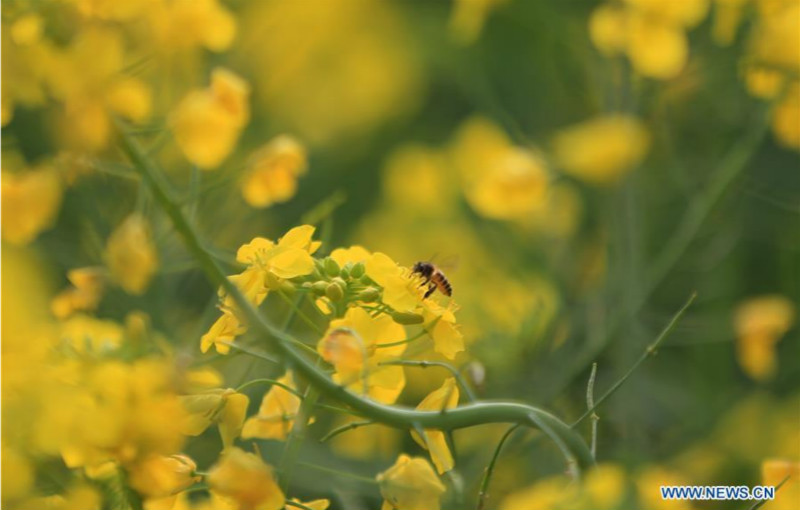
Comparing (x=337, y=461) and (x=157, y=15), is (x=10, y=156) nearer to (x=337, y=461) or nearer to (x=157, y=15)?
(x=157, y=15)

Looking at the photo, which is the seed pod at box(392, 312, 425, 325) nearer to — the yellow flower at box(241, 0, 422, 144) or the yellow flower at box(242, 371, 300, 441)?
the yellow flower at box(242, 371, 300, 441)

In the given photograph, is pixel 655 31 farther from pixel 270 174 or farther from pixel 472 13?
pixel 270 174

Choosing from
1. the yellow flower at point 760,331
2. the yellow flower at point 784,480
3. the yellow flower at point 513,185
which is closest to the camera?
the yellow flower at point 784,480

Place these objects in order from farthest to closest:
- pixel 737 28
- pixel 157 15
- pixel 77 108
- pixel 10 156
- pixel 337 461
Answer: pixel 737 28 < pixel 337 461 < pixel 10 156 < pixel 157 15 < pixel 77 108

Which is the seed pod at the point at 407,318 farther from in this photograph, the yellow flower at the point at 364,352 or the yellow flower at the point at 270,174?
the yellow flower at the point at 270,174

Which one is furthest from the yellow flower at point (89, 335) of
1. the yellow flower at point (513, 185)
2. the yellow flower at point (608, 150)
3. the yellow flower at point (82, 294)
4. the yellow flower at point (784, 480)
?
the yellow flower at point (608, 150)

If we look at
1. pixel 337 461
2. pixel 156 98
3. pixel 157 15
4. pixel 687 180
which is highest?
pixel 157 15

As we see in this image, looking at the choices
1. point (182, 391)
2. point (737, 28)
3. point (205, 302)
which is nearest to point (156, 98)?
point (205, 302)
